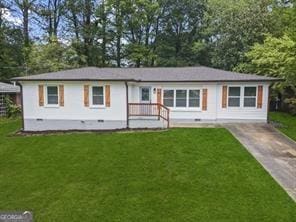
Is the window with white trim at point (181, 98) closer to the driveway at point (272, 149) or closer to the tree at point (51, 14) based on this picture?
the driveway at point (272, 149)

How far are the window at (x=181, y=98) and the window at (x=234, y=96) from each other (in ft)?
8.28

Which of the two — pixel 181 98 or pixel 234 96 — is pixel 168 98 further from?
pixel 234 96

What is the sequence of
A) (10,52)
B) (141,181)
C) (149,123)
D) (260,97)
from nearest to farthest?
(141,181), (149,123), (260,97), (10,52)

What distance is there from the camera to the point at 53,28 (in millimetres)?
32875

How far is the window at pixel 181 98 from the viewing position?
1709 cm

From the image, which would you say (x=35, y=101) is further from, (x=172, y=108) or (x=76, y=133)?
(x=172, y=108)

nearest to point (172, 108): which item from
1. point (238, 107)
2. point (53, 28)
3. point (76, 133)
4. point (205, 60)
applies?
point (238, 107)

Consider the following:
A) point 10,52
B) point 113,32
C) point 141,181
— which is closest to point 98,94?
point 141,181

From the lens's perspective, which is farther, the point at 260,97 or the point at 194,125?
the point at 260,97

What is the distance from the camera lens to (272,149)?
1147 centimetres

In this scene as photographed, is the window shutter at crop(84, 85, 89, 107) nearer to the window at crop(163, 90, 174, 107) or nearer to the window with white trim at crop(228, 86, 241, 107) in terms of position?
the window at crop(163, 90, 174, 107)

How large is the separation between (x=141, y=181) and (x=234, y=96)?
994 centimetres

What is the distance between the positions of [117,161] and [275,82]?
34.5 feet

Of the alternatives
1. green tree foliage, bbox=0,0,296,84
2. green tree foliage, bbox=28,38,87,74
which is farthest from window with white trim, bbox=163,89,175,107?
green tree foliage, bbox=28,38,87,74
